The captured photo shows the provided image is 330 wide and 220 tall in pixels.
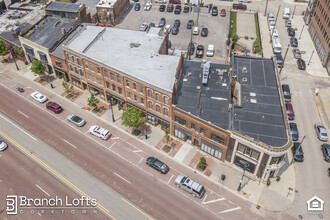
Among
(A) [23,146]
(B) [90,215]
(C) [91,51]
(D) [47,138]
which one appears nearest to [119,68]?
(C) [91,51]

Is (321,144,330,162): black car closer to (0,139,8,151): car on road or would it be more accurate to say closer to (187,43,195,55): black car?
(187,43,195,55): black car

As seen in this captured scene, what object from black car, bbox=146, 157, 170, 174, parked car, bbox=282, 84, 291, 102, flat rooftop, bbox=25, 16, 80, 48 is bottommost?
black car, bbox=146, 157, 170, 174

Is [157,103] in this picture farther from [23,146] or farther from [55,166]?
[23,146]

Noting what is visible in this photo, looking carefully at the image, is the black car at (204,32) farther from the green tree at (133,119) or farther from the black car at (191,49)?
the green tree at (133,119)

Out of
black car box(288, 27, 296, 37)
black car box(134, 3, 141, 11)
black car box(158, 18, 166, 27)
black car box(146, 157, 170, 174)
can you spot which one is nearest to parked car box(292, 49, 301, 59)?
black car box(288, 27, 296, 37)

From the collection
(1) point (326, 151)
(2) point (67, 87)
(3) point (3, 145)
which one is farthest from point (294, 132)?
(3) point (3, 145)

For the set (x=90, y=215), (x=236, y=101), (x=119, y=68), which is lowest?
(x=90, y=215)
